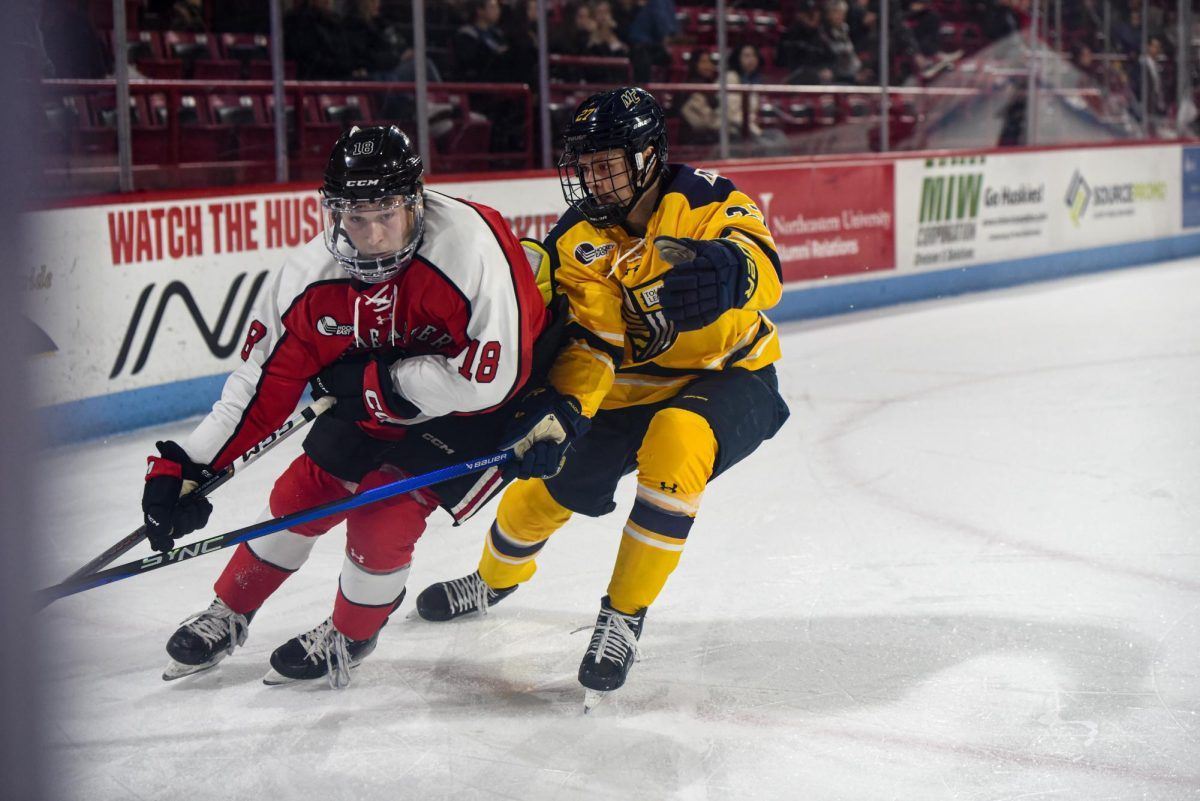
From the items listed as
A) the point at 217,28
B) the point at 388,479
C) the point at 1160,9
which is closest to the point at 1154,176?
the point at 1160,9

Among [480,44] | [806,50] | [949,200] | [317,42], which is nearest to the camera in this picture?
[317,42]

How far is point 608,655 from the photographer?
209 cm

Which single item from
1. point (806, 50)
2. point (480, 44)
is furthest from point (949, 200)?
point (480, 44)

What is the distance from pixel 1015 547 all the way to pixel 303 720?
1.67 meters

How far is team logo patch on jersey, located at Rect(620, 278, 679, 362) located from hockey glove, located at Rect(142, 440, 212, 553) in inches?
31.3

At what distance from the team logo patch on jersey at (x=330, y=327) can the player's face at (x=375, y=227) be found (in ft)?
0.50

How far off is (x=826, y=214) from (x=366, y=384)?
207 inches

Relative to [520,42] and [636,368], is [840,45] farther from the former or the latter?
[636,368]

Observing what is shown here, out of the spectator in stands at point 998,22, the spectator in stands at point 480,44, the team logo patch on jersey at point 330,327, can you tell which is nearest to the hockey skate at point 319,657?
the team logo patch on jersey at point 330,327

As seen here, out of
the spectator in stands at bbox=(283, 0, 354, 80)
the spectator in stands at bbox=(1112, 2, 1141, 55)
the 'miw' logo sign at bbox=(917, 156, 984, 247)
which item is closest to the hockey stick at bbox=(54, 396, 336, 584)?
the spectator in stands at bbox=(283, 0, 354, 80)

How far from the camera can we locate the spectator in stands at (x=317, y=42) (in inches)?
189

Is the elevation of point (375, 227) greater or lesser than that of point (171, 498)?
greater

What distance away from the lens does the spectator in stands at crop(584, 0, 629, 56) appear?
6.00 metres

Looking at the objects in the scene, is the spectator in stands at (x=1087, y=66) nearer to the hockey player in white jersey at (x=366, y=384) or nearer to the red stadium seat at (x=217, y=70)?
the red stadium seat at (x=217, y=70)
